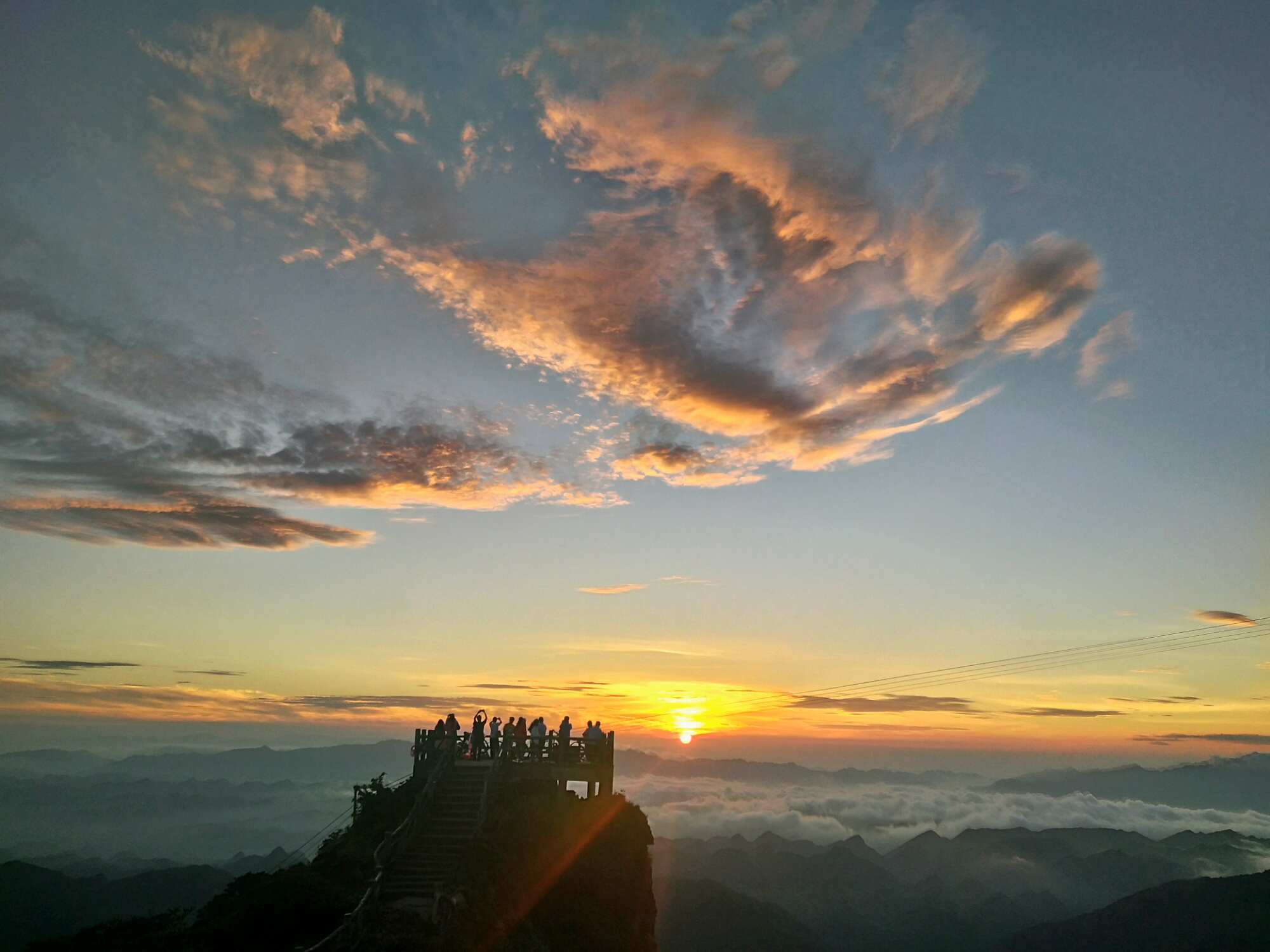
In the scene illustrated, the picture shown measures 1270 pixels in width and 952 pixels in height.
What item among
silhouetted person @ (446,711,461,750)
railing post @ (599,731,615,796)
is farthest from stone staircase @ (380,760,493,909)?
railing post @ (599,731,615,796)

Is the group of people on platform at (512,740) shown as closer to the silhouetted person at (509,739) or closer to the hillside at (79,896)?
the silhouetted person at (509,739)

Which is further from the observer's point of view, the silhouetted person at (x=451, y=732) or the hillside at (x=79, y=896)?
the hillside at (x=79, y=896)

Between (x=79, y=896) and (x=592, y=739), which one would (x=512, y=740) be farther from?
(x=79, y=896)

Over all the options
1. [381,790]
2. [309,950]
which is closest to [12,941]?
[381,790]

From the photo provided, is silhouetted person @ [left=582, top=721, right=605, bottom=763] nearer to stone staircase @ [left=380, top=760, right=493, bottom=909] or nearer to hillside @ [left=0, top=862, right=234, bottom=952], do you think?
stone staircase @ [left=380, top=760, right=493, bottom=909]

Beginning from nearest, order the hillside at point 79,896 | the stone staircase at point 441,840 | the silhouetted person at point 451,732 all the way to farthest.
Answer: the stone staircase at point 441,840 → the silhouetted person at point 451,732 → the hillside at point 79,896

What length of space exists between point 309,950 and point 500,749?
13.6 m

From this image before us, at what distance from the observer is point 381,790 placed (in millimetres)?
28844

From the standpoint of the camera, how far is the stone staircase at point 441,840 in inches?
870

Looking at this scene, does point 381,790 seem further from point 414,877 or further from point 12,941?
point 12,941

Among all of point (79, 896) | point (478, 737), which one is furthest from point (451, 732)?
point (79, 896)

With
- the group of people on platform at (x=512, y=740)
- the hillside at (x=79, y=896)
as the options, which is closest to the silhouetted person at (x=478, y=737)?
the group of people on platform at (x=512, y=740)

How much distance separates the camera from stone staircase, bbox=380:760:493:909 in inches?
870

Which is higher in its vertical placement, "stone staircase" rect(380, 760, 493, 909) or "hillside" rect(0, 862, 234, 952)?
"stone staircase" rect(380, 760, 493, 909)
